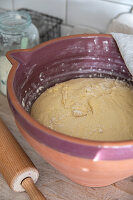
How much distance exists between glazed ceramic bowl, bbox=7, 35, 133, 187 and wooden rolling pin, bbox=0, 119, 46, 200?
0.27ft

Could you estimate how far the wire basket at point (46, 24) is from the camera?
1.07 m

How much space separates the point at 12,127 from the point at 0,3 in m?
0.69

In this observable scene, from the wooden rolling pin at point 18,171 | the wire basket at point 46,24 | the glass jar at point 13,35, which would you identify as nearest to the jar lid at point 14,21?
the glass jar at point 13,35

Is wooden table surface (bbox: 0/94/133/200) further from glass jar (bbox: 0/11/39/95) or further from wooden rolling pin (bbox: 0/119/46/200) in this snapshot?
glass jar (bbox: 0/11/39/95)

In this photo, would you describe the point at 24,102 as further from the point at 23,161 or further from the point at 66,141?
the point at 66,141

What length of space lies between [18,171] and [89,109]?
7.2 inches

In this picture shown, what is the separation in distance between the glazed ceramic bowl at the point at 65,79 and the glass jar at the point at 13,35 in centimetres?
18

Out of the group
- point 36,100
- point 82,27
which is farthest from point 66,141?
point 82,27

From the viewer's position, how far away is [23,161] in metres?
0.58

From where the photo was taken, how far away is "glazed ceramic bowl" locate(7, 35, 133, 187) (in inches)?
16.2

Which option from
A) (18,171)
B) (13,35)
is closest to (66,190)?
(18,171)

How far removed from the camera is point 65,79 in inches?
27.5

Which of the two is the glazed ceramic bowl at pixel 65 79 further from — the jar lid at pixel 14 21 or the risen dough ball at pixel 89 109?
the jar lid at pixel 14 21

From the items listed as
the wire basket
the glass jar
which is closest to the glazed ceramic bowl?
the glass jar
